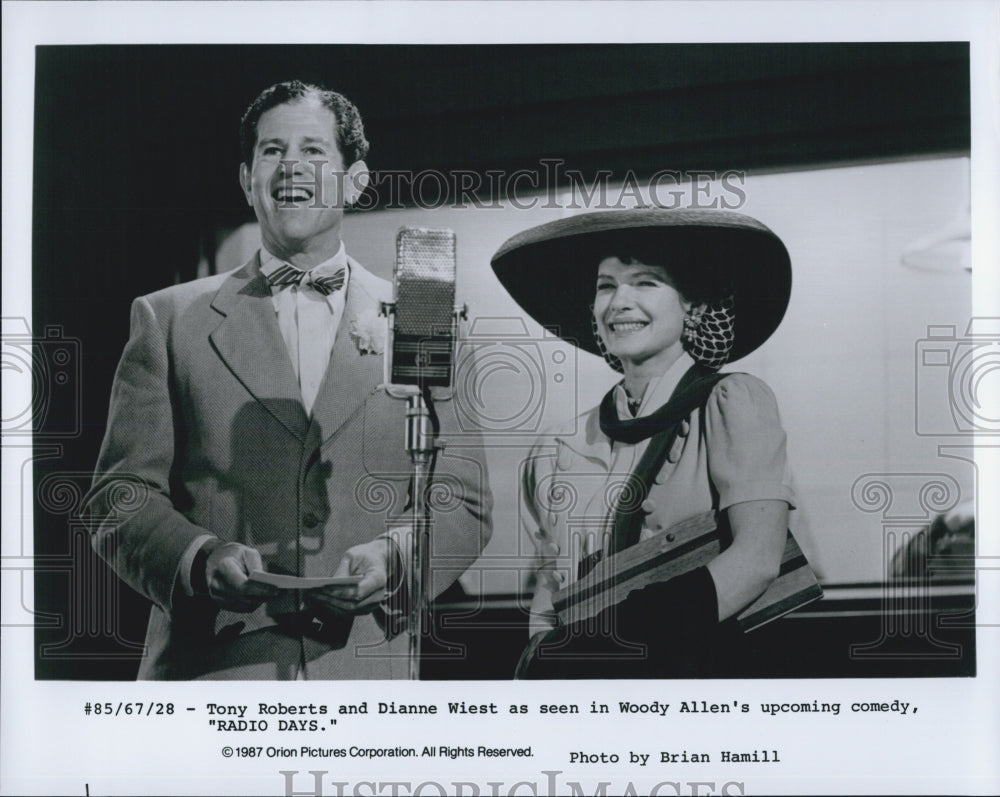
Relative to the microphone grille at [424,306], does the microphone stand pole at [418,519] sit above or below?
below

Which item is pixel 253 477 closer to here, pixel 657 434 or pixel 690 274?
pixel 657 434

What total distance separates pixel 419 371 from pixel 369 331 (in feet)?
0.59

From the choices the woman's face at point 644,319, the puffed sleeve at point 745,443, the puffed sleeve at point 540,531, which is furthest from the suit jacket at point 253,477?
the puffed sleeve at point 745,443

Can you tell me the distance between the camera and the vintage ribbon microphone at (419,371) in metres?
2.85

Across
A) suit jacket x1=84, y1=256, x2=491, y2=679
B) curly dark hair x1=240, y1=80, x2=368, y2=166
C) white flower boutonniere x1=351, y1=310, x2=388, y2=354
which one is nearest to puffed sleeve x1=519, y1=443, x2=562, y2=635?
suit jacket x1=84, y1=256, x2=491, y2=679

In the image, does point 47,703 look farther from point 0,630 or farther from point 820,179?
point 820,179

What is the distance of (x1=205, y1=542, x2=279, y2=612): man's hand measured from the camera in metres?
2.81

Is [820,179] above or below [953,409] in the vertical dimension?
above

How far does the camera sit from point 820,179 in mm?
2916

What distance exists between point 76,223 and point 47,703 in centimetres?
133

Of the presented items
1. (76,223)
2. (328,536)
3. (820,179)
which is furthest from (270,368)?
(820,179)
